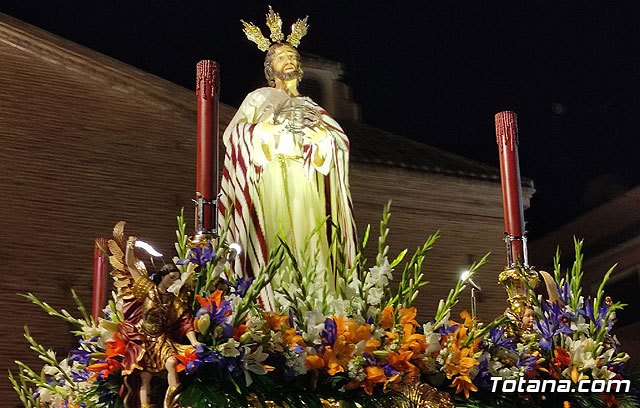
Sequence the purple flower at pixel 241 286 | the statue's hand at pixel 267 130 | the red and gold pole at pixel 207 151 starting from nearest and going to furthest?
the purple flower at pixel 241 286, the red and gold pole at pixel 207 151, the statue's hand at pixel 267 130

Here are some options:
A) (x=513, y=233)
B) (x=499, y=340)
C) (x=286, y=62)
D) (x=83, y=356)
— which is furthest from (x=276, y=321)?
(x=286, y=62)

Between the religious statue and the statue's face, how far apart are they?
45mm

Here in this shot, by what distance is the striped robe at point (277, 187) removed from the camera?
2.14 meters

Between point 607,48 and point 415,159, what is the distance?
1.14m

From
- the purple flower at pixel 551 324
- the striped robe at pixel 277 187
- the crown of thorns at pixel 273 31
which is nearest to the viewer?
the purple flower at pixel 551 324

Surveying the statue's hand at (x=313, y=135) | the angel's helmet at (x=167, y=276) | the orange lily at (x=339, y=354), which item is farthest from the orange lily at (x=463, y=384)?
the statue's hand at (x=313, y=135)

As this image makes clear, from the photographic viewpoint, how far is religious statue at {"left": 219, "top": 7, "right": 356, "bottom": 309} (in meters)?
2.15

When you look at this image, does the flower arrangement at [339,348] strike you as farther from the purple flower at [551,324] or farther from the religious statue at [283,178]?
the religious statue at [283,178]

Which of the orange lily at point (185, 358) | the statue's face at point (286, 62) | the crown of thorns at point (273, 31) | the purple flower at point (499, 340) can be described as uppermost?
the crown of thorns at point (273, 31)

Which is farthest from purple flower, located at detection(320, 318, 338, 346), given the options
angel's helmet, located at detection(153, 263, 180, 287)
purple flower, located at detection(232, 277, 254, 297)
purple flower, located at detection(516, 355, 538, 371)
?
purple flower, located at detection(516, 355, 538, 371)

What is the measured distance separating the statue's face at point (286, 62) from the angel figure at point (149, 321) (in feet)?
3.19

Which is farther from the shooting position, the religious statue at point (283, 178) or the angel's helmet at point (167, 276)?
the religious statue at point (283, 178)

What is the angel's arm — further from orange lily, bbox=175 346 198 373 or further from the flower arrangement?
orange lily, bbox=175 346 198 373

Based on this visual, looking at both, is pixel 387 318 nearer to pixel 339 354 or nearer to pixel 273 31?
pixel 339 354
